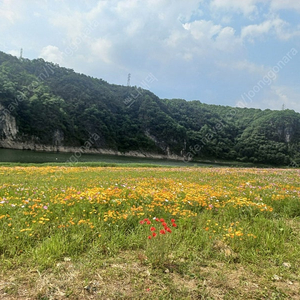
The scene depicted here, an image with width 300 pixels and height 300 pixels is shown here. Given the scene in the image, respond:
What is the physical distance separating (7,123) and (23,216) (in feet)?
337

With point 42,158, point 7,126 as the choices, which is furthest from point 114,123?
point 42,158

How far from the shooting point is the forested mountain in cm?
10156

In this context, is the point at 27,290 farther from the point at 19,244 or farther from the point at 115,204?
the point at 115,204

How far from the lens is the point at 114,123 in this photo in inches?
6053

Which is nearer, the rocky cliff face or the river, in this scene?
the river

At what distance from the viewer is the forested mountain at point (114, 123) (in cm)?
10156

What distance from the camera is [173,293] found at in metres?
2.98

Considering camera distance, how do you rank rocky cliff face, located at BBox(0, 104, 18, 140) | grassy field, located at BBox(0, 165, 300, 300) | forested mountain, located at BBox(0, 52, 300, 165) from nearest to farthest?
grassy field, located at BBox(0, 165, 300, 300), rocky cliff face, located at BBox(0, 104, 18, 140), forested mountain, located at BBox(0, 52, 300, 165)

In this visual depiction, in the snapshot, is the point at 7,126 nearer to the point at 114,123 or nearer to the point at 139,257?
the point at 114,123

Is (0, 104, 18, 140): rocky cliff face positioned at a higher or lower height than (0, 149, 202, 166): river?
higher

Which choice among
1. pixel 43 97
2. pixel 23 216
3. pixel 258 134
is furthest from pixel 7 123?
pixel 258 134

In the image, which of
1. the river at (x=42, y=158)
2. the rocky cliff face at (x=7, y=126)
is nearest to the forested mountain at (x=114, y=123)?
the rocky cliff face at (x=7, y=126)

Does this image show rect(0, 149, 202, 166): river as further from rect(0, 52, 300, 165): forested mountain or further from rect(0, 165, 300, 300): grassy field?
rect(0, 165, 300, 300): grassy field

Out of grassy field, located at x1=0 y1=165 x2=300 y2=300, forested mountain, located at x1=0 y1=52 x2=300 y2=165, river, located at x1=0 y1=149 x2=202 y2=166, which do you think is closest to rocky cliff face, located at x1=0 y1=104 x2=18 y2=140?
forested mountain, located at x1=0 y1=52 x2=300 y2=165
